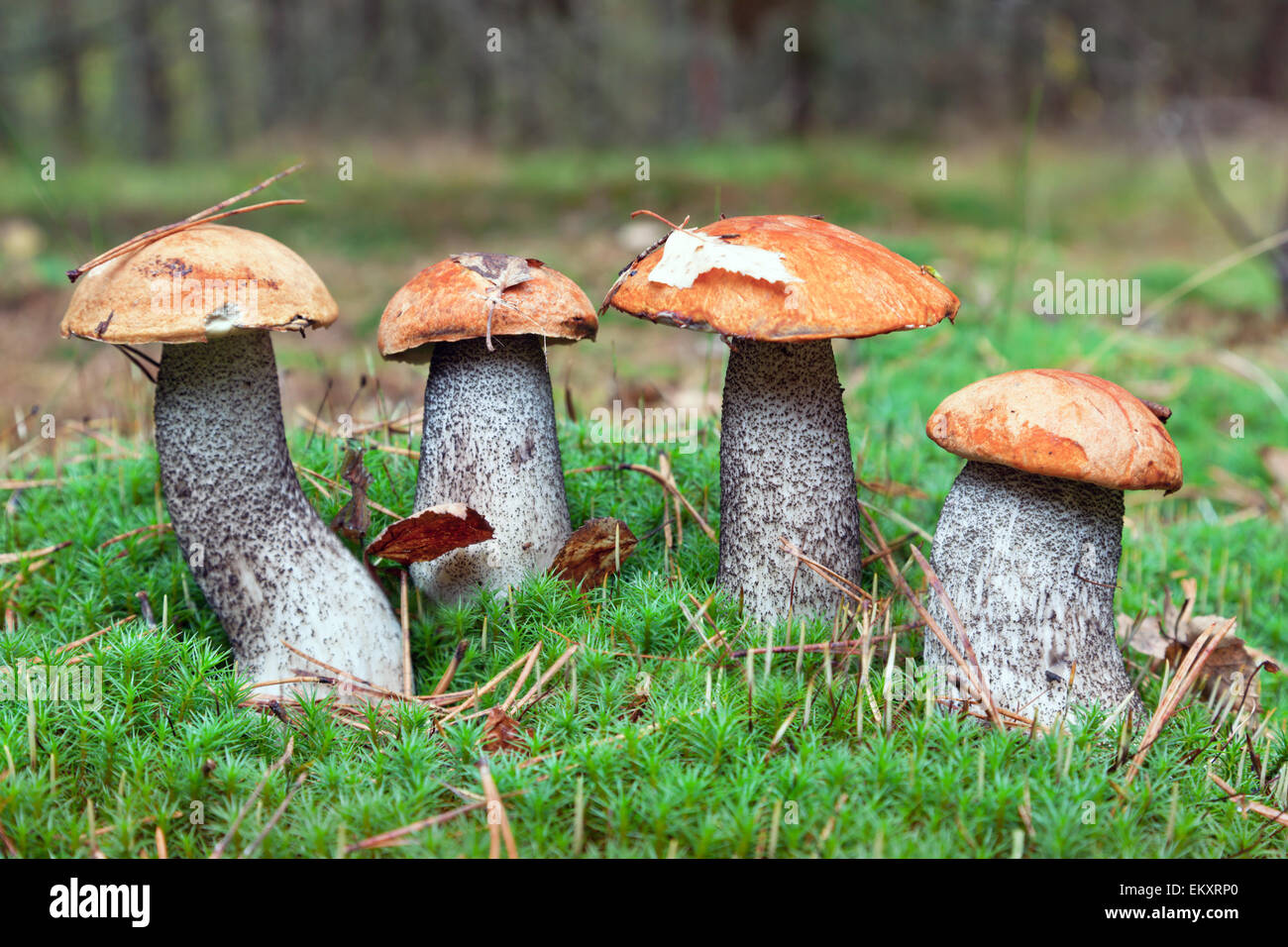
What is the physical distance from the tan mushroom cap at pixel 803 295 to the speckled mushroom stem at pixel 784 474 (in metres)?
0.34

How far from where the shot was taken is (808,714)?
2029mm

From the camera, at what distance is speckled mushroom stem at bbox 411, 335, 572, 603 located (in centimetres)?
257

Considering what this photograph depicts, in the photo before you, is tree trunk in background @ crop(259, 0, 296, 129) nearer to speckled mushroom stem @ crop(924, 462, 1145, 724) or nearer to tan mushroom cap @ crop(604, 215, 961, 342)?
tan mushroom cap @ crop(604, 215, 961, 342)

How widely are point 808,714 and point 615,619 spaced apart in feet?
1.98

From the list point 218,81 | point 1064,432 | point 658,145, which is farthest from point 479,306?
point 218,81

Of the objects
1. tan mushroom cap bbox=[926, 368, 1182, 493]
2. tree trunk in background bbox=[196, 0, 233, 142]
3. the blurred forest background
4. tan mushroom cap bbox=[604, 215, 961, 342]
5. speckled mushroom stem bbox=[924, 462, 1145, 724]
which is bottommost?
speckled mushroom stem bbox=[924, 462, 1145, 724]

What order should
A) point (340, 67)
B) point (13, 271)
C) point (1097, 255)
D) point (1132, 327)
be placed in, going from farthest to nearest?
point (340, 67) → point (1097, 255) → point (13, 271) → point (1132, 327)

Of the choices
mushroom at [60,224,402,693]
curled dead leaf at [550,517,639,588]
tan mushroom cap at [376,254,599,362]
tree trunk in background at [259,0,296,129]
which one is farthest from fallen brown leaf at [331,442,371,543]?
tree trunk in background at [259,0,296,129]

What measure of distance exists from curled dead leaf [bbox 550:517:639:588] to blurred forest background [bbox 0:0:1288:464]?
308 centimetres

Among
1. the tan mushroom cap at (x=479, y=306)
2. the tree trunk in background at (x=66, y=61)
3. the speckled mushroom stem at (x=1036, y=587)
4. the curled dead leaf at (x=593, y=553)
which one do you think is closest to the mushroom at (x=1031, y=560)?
the speckled mushroom stem at (x=1036, y=587)

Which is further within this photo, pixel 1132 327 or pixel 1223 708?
pixel 1132 327
